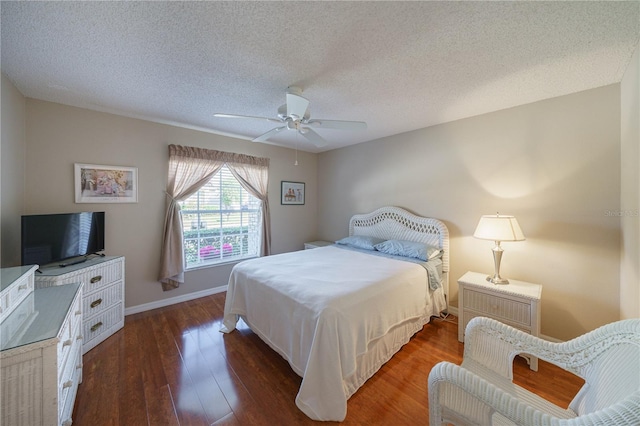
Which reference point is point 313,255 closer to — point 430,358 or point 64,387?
point 430,358

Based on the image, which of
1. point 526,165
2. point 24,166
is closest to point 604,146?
point 526,165

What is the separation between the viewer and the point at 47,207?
2.43 metres

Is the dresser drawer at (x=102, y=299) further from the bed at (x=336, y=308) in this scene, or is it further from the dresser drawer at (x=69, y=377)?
the bed at (x=336, y=308)

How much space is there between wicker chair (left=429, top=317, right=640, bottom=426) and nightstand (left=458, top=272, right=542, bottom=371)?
3.28ft

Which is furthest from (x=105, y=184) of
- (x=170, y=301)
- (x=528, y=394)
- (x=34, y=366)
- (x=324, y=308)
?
(x=528, y=394)

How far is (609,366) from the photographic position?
40.1 inches

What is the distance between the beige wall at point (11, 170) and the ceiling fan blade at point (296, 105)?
7.79 feet

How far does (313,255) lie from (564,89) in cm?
310

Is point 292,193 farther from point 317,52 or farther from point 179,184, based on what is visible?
point 317,52

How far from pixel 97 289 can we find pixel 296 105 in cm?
271

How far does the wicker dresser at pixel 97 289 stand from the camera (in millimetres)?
2021

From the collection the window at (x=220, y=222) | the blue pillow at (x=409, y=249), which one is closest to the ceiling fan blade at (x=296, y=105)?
the blue pillow at (x=409, y=249)

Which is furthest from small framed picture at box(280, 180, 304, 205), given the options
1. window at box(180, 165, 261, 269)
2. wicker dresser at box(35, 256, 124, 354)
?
wicker dresser at box(35, 256, 124, 354)

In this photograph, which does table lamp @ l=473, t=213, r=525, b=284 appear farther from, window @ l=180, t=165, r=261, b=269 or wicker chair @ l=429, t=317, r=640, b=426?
window @ l=180, t=165, r=261, b=269
